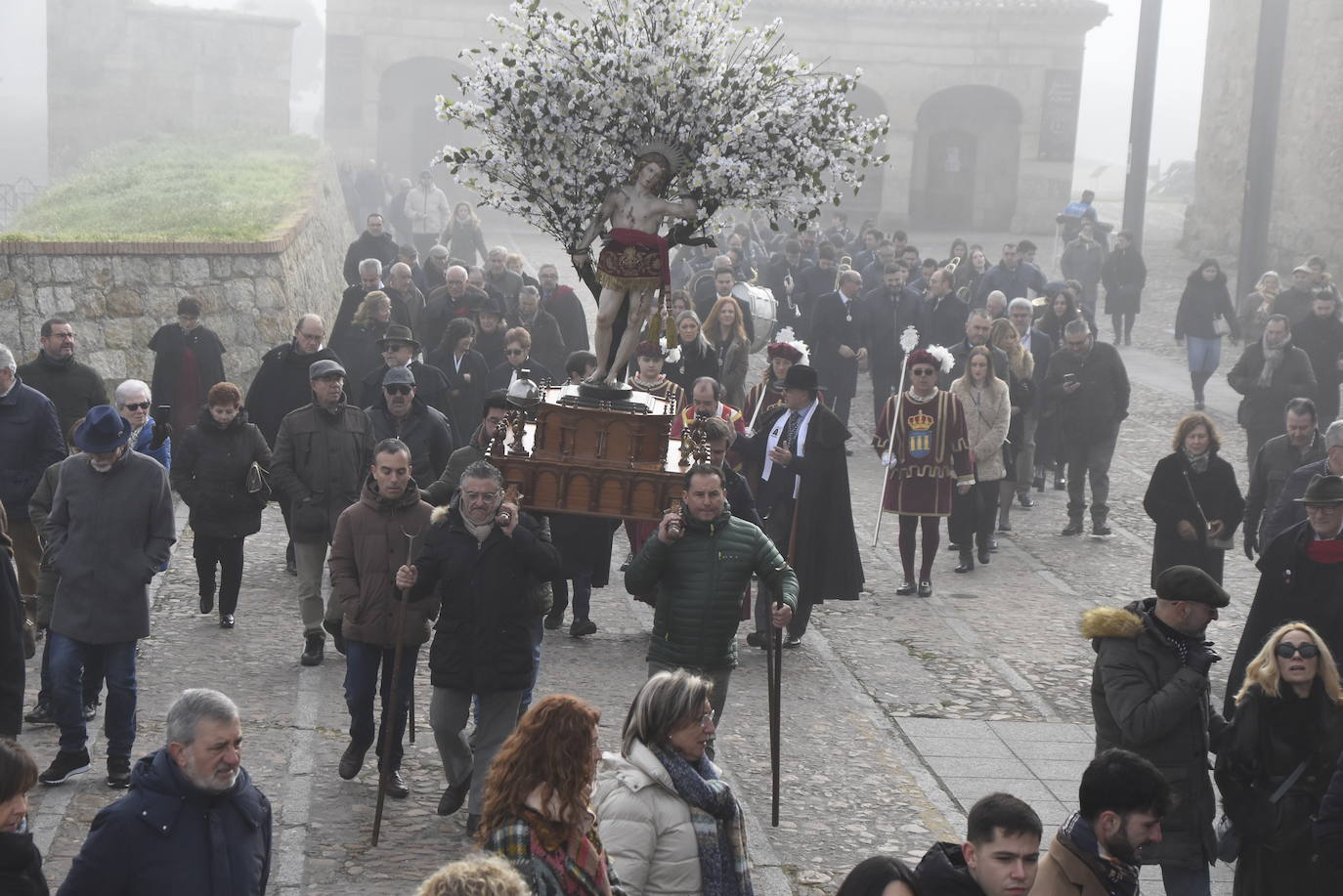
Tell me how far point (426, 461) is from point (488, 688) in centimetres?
409

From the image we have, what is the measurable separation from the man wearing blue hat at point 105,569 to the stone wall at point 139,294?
8.16 m

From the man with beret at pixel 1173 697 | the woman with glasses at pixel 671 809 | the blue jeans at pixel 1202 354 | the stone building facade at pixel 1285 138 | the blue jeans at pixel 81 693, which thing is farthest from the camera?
the stone building facade at pixel 1285 138

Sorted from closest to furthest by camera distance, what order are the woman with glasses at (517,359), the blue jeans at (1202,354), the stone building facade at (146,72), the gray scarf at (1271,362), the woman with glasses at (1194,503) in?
the woman with glasses at (1194,503) → the woman with glasses at (517,359) → the gray scarf at (1271,362) → the blue jeans at (1202,354) → the stone building facade at (146,72)

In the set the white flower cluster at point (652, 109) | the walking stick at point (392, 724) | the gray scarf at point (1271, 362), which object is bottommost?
the walking stick at point (392, 724)

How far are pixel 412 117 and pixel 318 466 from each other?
35.4m

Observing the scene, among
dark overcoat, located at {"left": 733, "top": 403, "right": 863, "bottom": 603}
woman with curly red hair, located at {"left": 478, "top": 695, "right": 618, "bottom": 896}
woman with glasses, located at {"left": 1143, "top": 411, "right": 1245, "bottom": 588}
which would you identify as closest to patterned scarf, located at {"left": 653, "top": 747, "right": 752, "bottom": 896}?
woman with curly red hair, located at {"left": 478, "top": 695, "right": 618, "bottom": 896}

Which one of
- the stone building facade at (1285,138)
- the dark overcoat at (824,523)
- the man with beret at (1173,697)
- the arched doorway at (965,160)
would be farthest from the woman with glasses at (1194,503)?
the arched doorway at (965,160)

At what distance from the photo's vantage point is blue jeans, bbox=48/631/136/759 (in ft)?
28.4

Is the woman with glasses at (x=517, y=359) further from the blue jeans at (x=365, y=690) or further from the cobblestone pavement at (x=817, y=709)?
the blue jeans at (x=365, y=690)

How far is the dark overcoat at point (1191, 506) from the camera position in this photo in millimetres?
11586

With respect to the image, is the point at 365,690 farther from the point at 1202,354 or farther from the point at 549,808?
the point at 1202,354

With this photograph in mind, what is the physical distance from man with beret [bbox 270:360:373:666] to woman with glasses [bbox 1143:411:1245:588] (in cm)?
545

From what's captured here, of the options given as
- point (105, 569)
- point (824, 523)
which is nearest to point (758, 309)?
point (824, 523)

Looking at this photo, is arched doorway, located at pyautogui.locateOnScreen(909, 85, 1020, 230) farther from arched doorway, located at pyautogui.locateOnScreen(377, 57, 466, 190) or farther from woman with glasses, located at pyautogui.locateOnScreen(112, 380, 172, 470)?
woman with glasses, located at pyautogui.locateOnScreen(112, 380, 172, 470)
